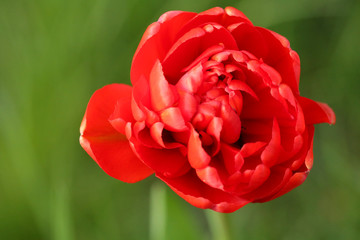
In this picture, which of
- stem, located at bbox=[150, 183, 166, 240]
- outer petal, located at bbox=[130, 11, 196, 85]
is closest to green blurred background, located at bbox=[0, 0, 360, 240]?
stem, located at bbox=[150, 183, 166, 240]

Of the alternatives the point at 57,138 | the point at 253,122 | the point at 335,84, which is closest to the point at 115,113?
the point at 253,122

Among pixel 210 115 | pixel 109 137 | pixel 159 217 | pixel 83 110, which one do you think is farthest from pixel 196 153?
pixel 83 110

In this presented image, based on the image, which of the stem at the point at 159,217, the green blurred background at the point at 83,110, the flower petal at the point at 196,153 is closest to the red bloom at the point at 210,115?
the flower petal at the point at 196,153

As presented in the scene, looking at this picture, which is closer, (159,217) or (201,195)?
(201,195)

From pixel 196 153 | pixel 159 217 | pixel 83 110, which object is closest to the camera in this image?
pixel 196 153

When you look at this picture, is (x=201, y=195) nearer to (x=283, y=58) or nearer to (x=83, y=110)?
(x=283, y=58)

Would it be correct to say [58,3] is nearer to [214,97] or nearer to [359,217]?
[214,97]

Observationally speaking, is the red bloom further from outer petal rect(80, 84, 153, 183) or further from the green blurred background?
the green blurred background
